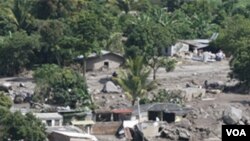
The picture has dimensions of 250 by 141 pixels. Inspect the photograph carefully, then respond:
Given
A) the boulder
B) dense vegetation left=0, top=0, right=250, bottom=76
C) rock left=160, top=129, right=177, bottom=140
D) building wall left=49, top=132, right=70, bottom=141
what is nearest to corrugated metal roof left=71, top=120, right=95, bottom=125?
building wall left=49, top=132, right=70, bottom=141

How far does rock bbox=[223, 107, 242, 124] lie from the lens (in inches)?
1050

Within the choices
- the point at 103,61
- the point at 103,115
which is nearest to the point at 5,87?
the point at 103,115

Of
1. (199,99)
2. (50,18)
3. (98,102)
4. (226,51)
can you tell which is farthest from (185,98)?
(50,18)

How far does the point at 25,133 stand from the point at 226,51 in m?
26.7

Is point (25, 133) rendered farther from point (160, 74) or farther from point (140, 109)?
point (160, 74)

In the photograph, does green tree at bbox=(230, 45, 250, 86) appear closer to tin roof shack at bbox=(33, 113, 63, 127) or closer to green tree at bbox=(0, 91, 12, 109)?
tin roof shack at bbox=(33, 113, 63, 127)

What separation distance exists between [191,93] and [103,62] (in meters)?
10.7

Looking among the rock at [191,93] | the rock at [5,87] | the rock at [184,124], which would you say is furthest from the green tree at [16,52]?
the rock at [184,124]

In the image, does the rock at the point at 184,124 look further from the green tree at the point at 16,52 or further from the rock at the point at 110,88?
the green tree at the point at 16,52

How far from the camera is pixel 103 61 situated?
42.6 meters

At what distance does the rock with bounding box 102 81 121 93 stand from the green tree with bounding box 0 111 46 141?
11.8 metres

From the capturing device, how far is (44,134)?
2244 centimetres

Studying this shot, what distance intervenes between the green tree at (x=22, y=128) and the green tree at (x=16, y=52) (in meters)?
17.2

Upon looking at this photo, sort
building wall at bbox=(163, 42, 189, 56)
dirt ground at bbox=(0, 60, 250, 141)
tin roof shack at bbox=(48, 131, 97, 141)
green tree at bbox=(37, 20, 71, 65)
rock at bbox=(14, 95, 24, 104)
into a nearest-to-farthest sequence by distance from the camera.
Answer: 1. tin roof shack at bbox=(48, 131, 97, 141)
2. dirt ground at bbox=(0, 60, 250, 141)
3. rock at bbox=(14, 95, 24, 104)
4. green tree at bbox=(37, 20, 71, 65)
5. building wall at bbox=(163, 42, 189, 56)
